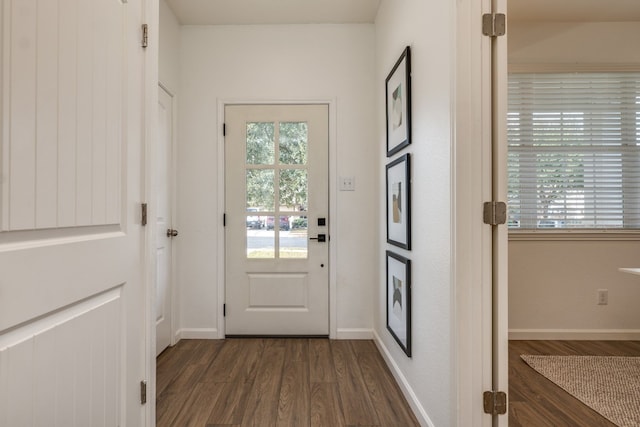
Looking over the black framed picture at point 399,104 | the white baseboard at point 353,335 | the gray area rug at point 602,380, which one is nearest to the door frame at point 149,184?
the black framed picture at point 399,104

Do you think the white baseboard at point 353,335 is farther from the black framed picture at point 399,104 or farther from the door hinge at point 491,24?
the door hinge at point 491,24

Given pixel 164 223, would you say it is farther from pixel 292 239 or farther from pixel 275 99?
pixel 275 99

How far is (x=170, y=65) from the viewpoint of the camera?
8.80 ft

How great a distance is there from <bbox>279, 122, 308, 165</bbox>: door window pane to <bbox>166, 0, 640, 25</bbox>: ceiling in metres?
0.88

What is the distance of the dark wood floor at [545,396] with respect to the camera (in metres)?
1.74

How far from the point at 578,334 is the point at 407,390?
1.98m

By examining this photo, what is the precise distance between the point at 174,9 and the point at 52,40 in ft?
7.03

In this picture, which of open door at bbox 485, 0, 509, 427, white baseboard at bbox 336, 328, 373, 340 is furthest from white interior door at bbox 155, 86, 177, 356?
open door at bbox 485, 0, 509, 427

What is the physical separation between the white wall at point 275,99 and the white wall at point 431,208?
79cm

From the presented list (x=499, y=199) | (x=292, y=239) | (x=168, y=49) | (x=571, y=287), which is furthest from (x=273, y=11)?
(x=571, y=287)

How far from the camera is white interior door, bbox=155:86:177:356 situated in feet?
8.34

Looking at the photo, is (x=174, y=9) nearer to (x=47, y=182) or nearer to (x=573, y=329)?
(x=47, y=182)

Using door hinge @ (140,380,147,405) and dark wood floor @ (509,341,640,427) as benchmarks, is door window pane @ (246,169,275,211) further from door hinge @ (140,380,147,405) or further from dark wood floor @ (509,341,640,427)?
dark wood floor @ (509,341,640,427)

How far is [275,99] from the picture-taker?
2887 millimetres
